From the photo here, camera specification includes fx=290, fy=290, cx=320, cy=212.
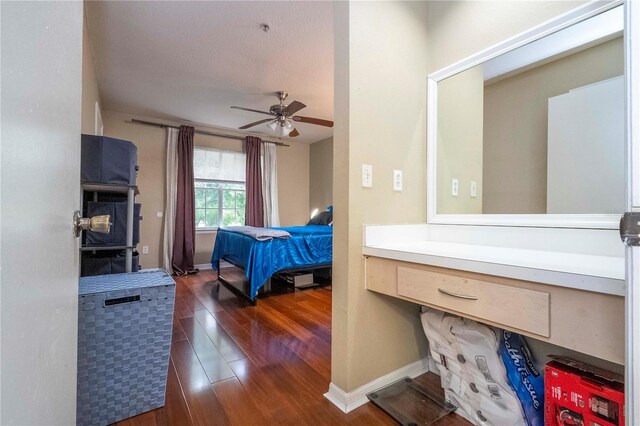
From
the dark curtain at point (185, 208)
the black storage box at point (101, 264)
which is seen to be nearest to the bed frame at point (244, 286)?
the dark curtain at point (185, 208)

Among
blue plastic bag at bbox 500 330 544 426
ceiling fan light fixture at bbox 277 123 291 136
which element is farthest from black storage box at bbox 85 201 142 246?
blue plastic bag at bbox 500 330 544 426

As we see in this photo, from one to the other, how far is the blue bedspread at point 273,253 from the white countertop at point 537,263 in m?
1.85

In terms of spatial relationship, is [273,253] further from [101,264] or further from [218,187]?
[218,187]

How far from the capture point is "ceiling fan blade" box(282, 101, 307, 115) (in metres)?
3.24

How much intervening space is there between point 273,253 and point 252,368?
1.47 metres

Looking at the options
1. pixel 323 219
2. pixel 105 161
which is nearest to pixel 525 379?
pixel 105 161

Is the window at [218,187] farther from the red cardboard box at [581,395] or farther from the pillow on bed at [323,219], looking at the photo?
the red cardboard box at [581,395]

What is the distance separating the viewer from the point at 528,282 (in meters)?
0.94

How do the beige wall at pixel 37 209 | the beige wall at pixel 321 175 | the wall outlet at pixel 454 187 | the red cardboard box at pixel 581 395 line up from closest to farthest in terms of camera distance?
the beige wall at pixel 37 209
the red cardboard box at pixel 581 395
the wall outlet at pixel 454 187
the beige wall at pixel 321 175

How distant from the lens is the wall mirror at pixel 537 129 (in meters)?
1.19

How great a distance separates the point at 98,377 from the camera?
130 cm

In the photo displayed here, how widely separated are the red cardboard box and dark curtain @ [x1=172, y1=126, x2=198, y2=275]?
4.62 m

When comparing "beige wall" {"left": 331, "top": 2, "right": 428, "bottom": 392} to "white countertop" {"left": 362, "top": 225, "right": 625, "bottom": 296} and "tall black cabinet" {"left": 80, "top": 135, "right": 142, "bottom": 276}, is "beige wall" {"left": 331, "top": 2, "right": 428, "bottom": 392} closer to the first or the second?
"white countertop" {"left": 362, "top": 225, "right": 625, "bottom": 296}

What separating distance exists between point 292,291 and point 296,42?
106 inches
